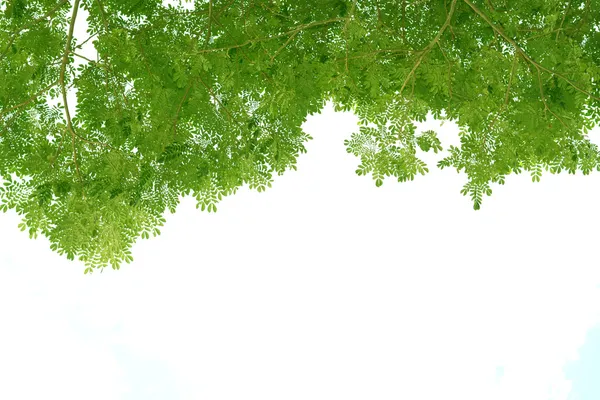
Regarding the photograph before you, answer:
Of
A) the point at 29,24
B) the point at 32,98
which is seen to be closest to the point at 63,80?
the point at 32,98

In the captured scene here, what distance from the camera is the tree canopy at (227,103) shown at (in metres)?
6.11

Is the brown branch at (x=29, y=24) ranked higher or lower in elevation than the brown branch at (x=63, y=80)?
higher

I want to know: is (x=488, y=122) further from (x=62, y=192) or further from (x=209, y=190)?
(x=62, y=192)

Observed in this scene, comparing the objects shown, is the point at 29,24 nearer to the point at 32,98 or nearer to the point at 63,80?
the point at 63,80

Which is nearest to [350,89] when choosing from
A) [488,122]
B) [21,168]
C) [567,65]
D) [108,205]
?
[488,122]

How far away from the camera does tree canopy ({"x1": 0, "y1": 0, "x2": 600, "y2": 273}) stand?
6105mm

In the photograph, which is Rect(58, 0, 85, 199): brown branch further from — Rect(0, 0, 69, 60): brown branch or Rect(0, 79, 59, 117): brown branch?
Rect(0, 0, 69, 60): brown branch

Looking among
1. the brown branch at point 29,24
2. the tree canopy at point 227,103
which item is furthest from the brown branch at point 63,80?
the brown branch at point 29,24

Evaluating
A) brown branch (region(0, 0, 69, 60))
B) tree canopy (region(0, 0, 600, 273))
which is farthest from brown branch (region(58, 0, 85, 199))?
brown branch (region(0, 0, 69, 60))

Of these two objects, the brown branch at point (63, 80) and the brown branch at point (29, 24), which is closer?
the brown branch at point (63, 80)

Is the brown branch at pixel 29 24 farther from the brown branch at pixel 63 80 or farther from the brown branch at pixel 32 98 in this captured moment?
the brown branch at pixel 32 98

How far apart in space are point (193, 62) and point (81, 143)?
1594 millimetres

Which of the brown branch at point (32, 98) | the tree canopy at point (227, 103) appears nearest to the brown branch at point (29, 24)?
the tree canopy at point (227, 103)

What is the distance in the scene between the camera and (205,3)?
23.9ft
